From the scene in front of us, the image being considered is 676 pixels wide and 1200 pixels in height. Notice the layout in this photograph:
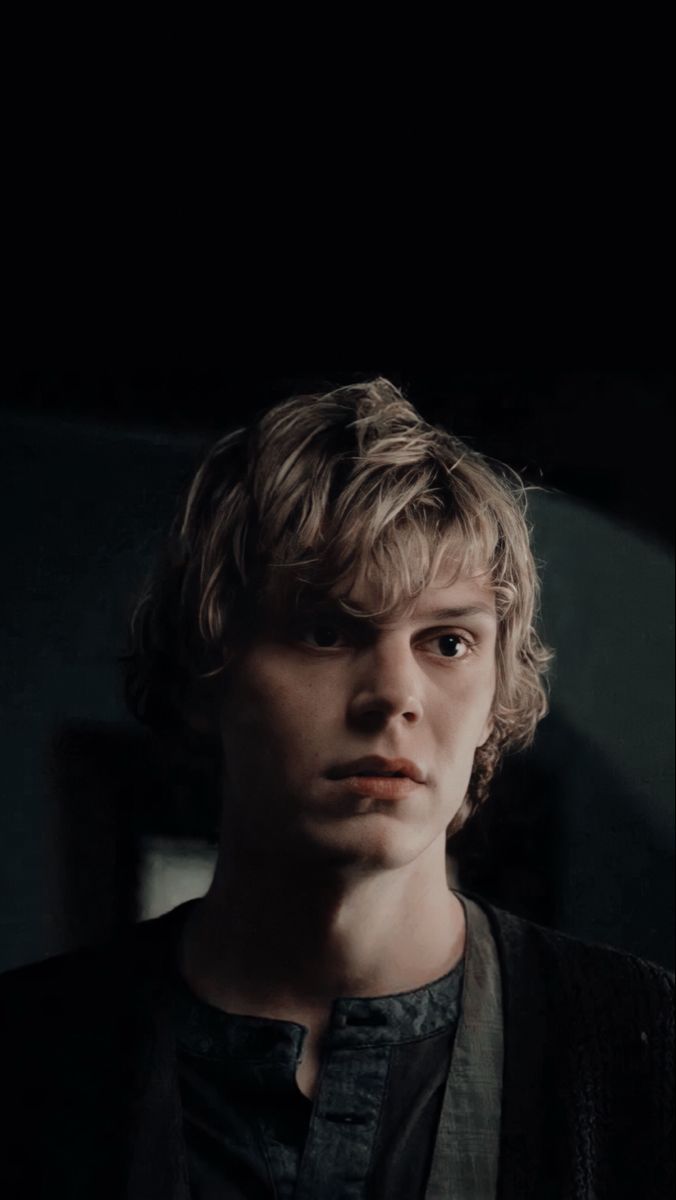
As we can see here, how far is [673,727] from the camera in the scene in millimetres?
1335

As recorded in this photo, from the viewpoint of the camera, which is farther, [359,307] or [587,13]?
[587,13]

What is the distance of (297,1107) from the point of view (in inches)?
40.5

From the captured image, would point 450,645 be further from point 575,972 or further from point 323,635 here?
point 575,972

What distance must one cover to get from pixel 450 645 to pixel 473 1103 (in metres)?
0.36

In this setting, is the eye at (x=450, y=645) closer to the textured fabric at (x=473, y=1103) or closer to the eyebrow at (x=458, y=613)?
the eyebrow at (x=458, y=613)

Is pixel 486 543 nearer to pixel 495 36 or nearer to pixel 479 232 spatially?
pixel 479 232

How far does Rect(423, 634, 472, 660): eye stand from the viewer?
1.09m

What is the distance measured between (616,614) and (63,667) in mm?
525

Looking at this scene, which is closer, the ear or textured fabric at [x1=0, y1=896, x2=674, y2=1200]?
textured fabric at [x1=0, y1=896, x2=674, y2=1200]

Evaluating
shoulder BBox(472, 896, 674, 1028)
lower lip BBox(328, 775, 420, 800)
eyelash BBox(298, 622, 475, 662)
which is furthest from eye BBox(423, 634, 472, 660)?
shoulder BBox(472, 896, 674, 1028)

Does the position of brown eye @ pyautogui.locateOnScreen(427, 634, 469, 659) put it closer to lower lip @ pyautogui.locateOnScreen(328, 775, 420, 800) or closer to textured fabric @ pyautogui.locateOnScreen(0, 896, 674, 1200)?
lower lip @ pyautogui.locateOnScreen(328, 775, 420, 800)

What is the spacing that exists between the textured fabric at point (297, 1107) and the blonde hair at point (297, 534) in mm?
252

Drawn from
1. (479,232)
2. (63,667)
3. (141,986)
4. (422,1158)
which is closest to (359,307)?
(479,232)

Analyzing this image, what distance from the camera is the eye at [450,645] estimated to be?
1.09 metres
